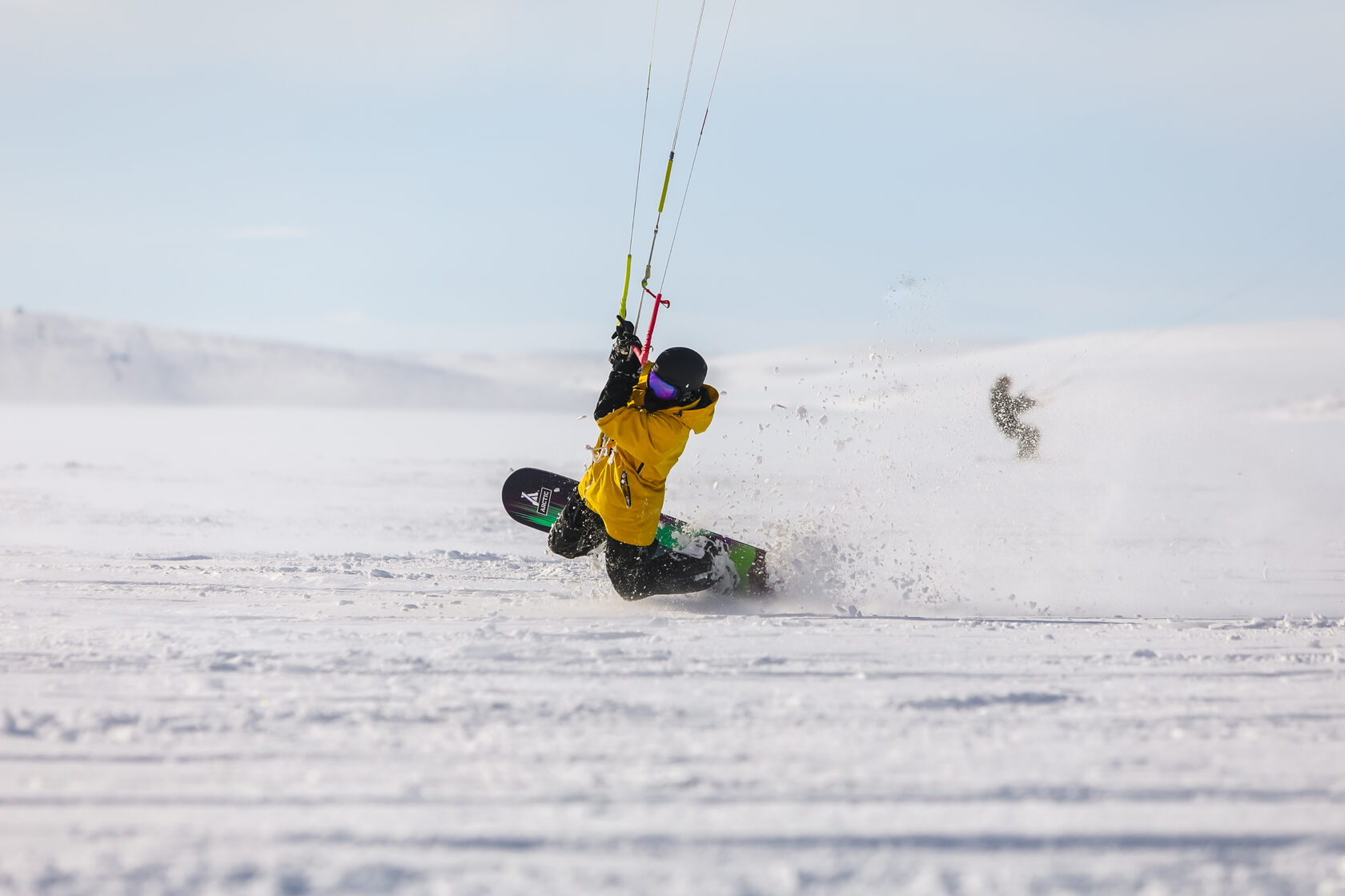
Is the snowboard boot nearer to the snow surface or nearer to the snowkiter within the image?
the snow surface

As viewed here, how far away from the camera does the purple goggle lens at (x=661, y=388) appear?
522cm

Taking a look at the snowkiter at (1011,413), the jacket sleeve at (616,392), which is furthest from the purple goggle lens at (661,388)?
the snowkiter at (1011,413)

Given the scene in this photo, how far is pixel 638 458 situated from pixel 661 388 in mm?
415

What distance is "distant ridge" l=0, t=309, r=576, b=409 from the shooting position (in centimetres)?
6372

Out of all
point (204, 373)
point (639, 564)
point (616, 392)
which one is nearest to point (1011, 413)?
point (639, 564)

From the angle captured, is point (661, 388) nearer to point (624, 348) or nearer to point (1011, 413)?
point (624, 348)

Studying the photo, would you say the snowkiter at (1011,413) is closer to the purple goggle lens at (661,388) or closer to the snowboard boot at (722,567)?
the snowboard boot at (722,567)

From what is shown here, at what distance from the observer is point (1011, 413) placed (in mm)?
10883

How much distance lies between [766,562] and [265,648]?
119 inches

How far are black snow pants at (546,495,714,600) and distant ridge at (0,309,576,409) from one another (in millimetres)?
60297

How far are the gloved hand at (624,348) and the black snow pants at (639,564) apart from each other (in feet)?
3.33

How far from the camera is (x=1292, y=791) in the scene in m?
2.68

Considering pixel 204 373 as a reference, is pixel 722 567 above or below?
below

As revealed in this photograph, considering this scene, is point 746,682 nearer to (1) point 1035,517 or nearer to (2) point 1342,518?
(1) point 1035,517
